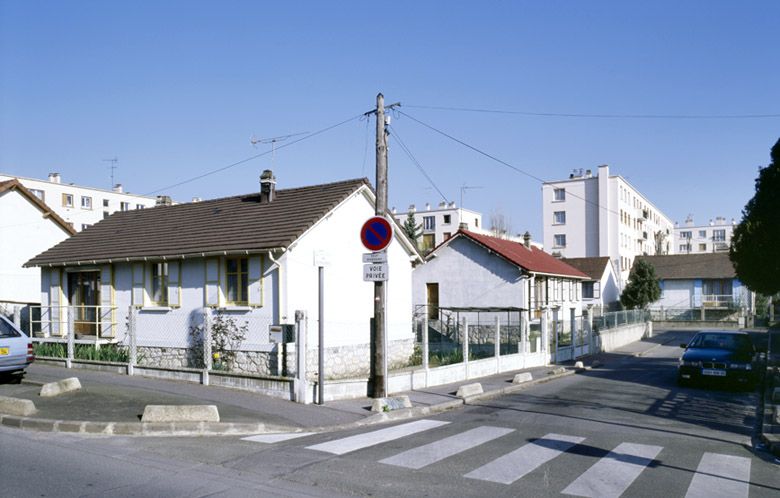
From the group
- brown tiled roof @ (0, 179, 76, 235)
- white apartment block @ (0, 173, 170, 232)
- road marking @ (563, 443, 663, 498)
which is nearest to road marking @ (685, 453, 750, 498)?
road marking @ (563, 443, 663, 498)

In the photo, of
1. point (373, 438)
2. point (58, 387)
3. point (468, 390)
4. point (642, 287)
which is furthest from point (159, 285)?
point (642, 287)

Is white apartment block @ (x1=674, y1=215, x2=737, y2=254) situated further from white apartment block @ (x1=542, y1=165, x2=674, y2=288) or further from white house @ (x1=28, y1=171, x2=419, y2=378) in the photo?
white house @ (x1=28, y1=171, x2=419, y2=378)

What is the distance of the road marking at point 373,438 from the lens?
8969mm

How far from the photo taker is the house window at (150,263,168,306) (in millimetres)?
18844

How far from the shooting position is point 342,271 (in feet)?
61.7

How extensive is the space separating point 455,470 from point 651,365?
720 inches

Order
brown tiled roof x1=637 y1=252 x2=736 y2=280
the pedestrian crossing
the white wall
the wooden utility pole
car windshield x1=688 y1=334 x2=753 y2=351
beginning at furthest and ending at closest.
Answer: brown tiled roof x1=637 y1=252 x2=736 y2=280 < the white wall < car windshield x1=688 y1=334 x2=753 y2=351 < the wooden utility pole < the pedestrian crossing

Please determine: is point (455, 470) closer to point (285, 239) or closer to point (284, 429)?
point (284, 429)

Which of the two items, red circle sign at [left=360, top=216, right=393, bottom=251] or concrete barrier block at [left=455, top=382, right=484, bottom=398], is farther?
concrete barrier block at [left=455, top=382, right=484, bottom=398]

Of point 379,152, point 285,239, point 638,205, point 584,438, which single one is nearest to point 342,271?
point 285,239

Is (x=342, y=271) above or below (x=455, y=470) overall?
above

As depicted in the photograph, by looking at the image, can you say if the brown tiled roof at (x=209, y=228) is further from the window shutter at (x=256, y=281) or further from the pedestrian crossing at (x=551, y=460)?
the pedestrian crossing at (x=551, y=460)

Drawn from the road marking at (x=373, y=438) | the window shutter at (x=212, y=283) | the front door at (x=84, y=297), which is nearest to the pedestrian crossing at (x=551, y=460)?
the road marking at (x=373, y=438)

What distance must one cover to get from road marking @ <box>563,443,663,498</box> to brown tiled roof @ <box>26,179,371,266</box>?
9663 millimetres
